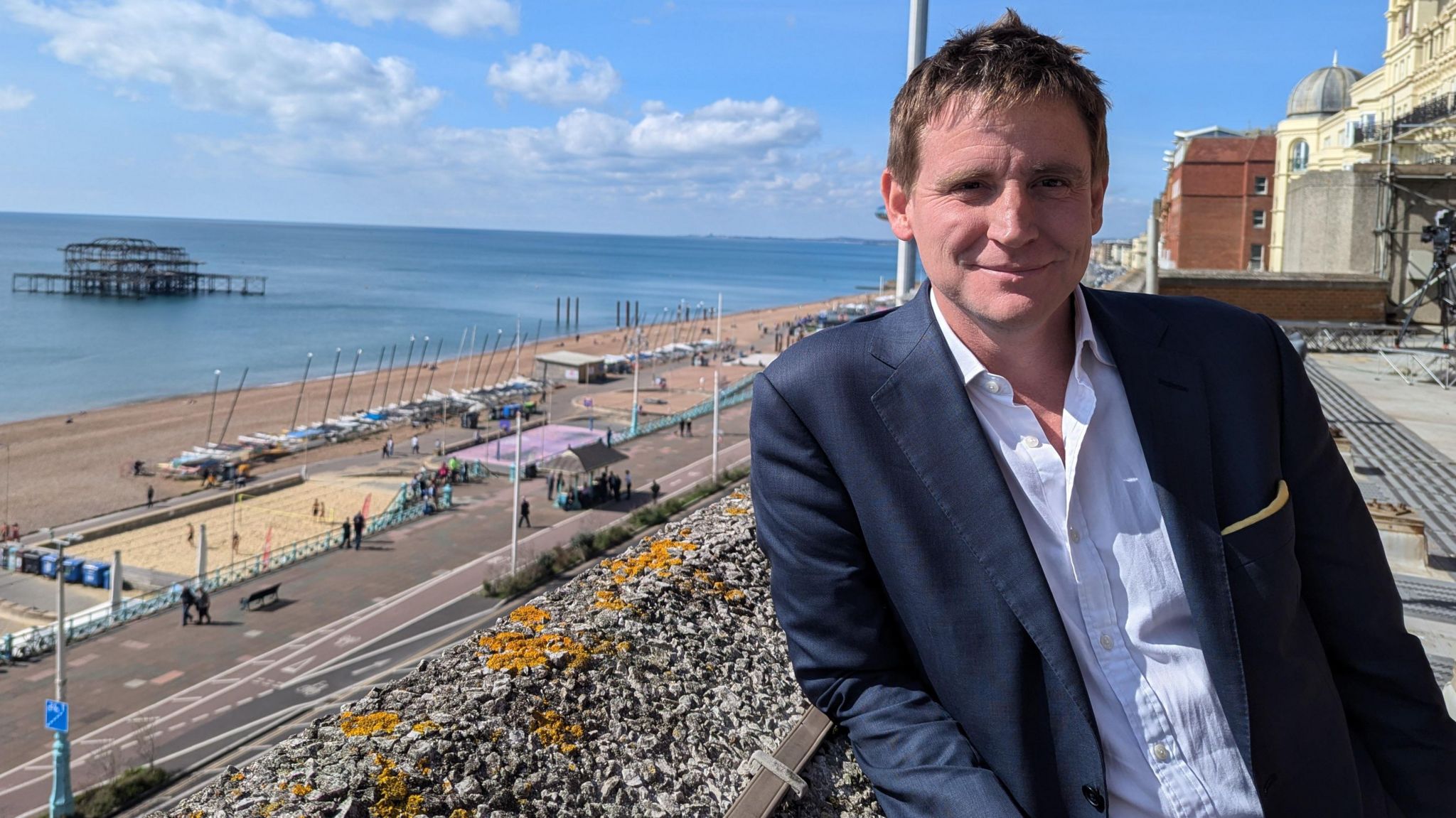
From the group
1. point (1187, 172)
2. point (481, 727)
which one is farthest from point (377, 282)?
point (481, 727)

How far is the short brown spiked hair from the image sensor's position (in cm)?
167

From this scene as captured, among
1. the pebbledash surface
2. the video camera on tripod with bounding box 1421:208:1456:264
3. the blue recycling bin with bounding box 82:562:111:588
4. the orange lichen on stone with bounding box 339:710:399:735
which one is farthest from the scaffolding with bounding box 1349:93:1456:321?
the blue recycling bin with bounding box 82:562:111:588

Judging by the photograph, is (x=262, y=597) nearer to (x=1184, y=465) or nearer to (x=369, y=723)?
(x=369, y=723)

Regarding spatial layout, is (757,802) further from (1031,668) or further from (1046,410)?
(1046,410)

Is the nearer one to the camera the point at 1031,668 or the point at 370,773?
the point at 1031,668

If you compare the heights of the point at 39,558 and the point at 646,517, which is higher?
the point at 646,517

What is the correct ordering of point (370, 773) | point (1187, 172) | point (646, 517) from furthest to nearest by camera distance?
point (1187, 172) → point (646, 517) → point (370, 773)

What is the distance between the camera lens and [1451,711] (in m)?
3.61

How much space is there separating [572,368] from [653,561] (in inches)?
2093

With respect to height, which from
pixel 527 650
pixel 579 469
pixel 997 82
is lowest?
pixel 579 469

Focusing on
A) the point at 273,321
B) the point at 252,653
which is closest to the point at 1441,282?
the point at 252,653

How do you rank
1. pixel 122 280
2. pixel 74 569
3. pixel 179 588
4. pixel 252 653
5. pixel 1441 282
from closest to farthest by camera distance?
pixel 252 653, pixel 1441 282, pixel 179 588, pixel 74 569, pixel 122 280

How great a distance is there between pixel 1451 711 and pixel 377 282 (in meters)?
145

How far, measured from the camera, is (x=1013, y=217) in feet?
5.49
